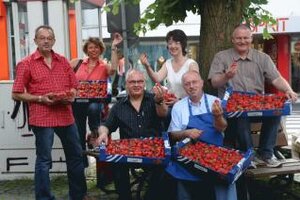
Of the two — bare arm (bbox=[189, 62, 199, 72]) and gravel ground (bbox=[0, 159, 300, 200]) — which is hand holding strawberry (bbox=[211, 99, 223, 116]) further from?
gravel ground (bbox=[0, 159, 300, 200])

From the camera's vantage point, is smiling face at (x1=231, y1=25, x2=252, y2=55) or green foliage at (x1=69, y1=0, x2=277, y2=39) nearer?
smiling face at (x1=231, y1=25, x2=252, y2=55)

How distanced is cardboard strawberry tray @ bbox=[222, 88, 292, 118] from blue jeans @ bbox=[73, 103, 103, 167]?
2.05 metres

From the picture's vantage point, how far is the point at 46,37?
606cm

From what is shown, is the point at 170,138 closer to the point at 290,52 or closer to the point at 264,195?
the point at 264,195

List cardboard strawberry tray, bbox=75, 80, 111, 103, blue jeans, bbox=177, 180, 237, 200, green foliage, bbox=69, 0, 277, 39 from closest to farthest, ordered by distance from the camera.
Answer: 1. blue jeans, bbox=177, 180, 237, 200
2. cardboard strawberry tray, bbox=75, 80, 111, 103
3. green foliage, bbox=69, 0, 277, 39

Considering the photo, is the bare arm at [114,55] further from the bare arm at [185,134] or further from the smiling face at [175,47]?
the bare arm at [185,134]

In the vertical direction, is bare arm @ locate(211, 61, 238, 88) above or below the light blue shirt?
above

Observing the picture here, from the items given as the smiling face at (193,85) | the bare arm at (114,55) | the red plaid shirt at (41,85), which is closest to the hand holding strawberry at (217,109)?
the smiling face at (193,85)

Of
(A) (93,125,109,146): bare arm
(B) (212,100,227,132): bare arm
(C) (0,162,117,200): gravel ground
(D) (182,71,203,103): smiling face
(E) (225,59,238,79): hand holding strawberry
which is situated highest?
(E) (225,59,238,79): hand holding strawberry

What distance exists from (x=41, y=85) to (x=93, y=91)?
39.3 inches

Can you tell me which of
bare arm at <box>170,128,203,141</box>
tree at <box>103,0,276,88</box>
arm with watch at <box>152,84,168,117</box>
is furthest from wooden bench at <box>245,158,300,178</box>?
tree at <box>103,0,276,88</box>

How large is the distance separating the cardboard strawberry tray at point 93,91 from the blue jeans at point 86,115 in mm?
124

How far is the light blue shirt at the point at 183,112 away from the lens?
5.41m

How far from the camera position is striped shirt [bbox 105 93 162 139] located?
5.73 metres
